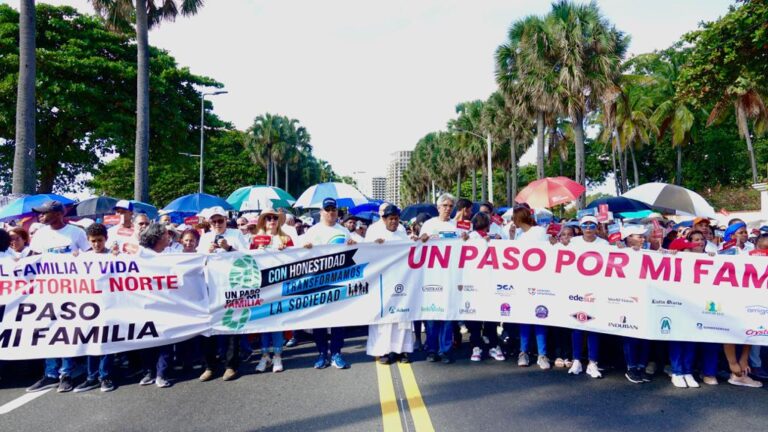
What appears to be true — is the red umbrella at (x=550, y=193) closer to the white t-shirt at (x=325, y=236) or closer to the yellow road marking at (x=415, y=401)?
the white t-shirt at (x=325, y=236)

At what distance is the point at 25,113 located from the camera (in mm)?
10883

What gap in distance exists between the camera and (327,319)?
578cm

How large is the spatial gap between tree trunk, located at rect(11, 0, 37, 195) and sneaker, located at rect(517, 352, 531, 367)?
1065 centimetres

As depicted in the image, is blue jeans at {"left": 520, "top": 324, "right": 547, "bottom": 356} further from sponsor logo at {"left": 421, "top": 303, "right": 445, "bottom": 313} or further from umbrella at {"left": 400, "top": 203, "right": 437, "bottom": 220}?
umbrella at {"left": 400, "top": 203, "right": 437, "bottom": 220}

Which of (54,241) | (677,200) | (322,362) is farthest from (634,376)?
(677,200)

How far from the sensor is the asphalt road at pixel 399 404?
409cm

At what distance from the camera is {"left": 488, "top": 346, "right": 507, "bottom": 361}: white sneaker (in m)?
5.90

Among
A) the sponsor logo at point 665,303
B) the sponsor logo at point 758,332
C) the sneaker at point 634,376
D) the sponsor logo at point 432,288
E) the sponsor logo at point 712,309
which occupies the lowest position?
the sneaker at point 634,376

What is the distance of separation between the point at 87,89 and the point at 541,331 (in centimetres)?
2160

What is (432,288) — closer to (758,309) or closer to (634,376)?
(634,376)

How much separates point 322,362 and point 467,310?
1.74m

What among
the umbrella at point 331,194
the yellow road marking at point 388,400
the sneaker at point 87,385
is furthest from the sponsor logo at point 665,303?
the umbrella at point 331,194

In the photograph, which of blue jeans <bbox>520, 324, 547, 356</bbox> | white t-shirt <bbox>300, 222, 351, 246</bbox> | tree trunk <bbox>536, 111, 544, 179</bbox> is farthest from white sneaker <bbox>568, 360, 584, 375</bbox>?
tree trunk <bbox>536, 111, 544, 179</bbox>

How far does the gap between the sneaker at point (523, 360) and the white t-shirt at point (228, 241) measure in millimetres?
3436
